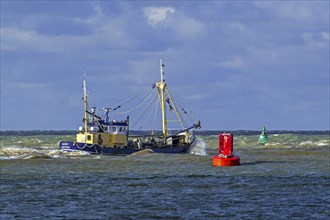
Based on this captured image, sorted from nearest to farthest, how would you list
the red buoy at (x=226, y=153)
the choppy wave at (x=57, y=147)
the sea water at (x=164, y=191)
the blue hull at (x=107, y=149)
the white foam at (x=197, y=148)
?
1. the sea water at (x=164, y=191)
2. the red buoy at (x=226, y=153)
3. the blue hull at (x=107, y=149)
4. the choppy wave at (x=57, y=147)
5. the white foam at (x=197, y=148)

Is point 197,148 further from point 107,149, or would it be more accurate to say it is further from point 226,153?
point 226,153

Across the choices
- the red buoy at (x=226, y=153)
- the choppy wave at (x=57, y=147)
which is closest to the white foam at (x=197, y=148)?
the choppy wave at (x=57, y=147)

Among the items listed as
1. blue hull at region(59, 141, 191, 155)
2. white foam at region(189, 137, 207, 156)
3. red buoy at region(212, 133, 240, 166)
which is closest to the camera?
red buoy at region(212, 133, 240, 166)

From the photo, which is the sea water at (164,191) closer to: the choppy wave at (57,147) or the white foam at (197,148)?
the choppy wave at (57,147)

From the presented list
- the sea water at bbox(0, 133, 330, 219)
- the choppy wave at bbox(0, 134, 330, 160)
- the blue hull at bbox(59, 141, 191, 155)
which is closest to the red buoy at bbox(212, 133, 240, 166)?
the sea water at bbox(0, 133, 330, 219)

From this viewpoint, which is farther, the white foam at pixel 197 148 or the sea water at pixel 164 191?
the white foam at pixel 197 148

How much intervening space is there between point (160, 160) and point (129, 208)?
132 ft

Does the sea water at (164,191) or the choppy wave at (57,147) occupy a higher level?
the choppy wave at (57,147)

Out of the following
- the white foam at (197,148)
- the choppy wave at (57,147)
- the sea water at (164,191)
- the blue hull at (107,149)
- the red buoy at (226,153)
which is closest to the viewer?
the sea water at (164,191)

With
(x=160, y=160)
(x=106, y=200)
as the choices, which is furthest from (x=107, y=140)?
(x=106, y=200)

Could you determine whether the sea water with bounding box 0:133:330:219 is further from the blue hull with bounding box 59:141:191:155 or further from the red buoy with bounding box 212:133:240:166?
the blue hull with bounding box 59:141:191:155

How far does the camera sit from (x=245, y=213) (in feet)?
113

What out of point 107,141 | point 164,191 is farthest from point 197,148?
point 164,191

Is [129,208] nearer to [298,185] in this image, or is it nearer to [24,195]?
[24,195]
